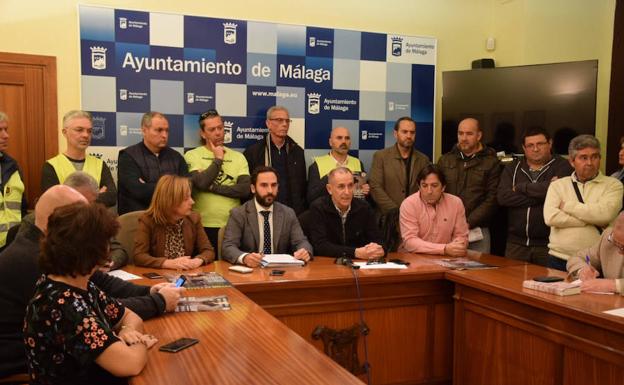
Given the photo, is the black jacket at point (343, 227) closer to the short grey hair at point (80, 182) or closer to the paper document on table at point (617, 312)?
the short grey hair at point (80, 182)

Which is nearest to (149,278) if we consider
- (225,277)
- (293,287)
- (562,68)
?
(225,277)

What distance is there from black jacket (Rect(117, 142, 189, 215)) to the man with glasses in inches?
96.8

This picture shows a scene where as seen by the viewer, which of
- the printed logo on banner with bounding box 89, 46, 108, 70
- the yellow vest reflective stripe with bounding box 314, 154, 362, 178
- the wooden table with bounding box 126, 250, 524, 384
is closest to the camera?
the wooden table with bounding box 126, 250, 524, 384

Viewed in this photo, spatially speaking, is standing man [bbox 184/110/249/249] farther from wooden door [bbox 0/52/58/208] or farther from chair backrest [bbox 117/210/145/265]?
wooden door [bbox 0/52/58/208]

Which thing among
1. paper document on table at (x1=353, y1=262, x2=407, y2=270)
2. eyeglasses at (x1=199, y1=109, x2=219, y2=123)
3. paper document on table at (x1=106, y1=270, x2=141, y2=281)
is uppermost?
eyeglasses at (x1=199, y1=109, x2=219, y2=123)

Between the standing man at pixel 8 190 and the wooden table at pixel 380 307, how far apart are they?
1.09 m

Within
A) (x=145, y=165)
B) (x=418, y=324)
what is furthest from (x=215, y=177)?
(x=418, y=324)

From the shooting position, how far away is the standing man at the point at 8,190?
12.1ft

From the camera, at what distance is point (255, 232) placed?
3678 millimetres

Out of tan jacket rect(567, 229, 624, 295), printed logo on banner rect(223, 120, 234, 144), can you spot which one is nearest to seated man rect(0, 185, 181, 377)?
tan jacket rect(567, 229, 624, 295)

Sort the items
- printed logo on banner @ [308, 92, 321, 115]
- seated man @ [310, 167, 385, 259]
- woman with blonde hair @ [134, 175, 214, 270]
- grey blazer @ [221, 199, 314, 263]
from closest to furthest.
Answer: woman with blonde hair @ [134, 175, 214, 270], grey blazer @ [221, 199, 314, 263], seated man @ [310, 167, 385, 259], printed logo on banner @ [308, 92, 321, 115]

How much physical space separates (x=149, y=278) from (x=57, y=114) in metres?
2.19

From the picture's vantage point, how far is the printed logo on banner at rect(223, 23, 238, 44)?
4.78m

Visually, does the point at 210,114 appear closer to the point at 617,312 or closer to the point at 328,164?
the point at 328,164
